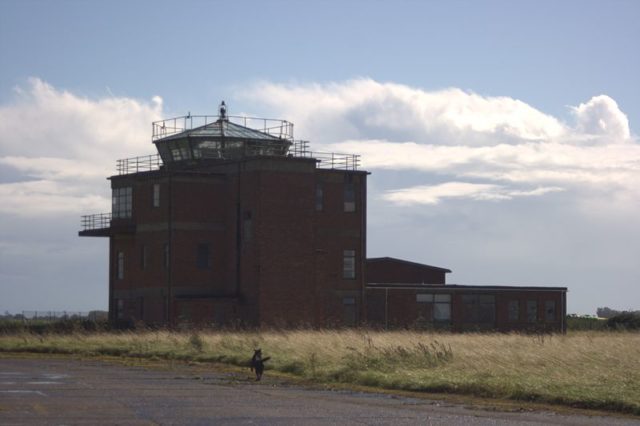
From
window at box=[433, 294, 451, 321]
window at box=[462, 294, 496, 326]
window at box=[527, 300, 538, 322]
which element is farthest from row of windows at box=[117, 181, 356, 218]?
window at box=[527, 300, 538, 322]

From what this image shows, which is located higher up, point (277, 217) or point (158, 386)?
point (277, 217)

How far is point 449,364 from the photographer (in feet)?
92.5

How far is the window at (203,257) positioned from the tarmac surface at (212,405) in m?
33.1

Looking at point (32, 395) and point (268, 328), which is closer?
point (32, 395)

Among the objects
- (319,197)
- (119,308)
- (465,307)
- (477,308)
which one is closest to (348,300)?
(319,197)

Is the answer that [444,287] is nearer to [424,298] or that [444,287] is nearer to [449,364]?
[424,298]

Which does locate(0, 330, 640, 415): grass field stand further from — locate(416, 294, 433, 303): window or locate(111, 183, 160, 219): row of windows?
locate(416, 294, 433, 303): window

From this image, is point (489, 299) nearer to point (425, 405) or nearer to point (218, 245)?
point (218, 245)

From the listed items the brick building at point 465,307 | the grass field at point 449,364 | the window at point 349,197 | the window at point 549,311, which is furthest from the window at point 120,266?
the window at point 549,311

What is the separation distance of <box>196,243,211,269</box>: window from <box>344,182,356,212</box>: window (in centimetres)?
820

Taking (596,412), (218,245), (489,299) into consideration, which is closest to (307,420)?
(596,412)

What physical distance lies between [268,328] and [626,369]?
33738mm

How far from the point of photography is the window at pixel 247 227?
59.7m

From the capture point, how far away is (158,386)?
24.8 m
